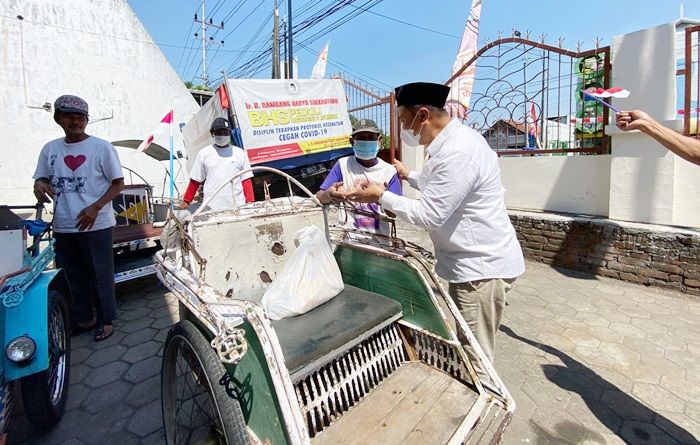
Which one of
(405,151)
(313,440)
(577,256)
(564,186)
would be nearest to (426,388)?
(313,440)

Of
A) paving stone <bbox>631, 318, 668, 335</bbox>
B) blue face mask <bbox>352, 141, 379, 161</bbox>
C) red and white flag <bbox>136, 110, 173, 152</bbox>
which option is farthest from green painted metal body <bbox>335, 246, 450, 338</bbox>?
red and white flag <bbox>136, 110, 173, 152</bbox>

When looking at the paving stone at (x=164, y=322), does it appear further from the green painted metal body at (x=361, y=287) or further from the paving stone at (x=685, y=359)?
the paving stone at (x=685, y=359)

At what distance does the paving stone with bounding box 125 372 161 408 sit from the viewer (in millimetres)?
2270

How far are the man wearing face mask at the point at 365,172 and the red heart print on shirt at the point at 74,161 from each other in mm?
1798

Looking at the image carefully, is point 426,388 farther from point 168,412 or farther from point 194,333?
point 168,412

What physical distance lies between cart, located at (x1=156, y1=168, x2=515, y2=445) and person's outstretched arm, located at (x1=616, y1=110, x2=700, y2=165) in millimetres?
1106

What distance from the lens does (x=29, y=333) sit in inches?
69.8

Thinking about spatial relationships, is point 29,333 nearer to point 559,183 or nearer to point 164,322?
point 164,322

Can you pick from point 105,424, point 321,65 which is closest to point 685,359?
point 105,424

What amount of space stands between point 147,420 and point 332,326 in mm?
1335

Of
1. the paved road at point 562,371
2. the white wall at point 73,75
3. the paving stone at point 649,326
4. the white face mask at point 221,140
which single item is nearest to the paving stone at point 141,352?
the paved road at point 562,371

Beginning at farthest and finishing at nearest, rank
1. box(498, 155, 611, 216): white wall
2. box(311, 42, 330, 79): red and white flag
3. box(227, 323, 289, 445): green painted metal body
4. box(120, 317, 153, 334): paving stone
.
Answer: box(311, 42, 330, 79): red and white flag
box(498, 155, 611, 216): white wall
box(120, 317, 153, 334): paving stone
box(227, 323, 289, 445): green painted metal body

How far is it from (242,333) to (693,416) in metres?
2.54

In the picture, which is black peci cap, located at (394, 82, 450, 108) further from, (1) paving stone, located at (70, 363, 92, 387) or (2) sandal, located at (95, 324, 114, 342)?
(2) sandal, located at (95, 324, 114, 342)
